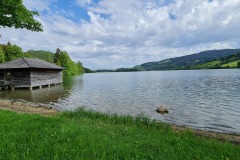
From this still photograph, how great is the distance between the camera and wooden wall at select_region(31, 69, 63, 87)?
40.6 metres

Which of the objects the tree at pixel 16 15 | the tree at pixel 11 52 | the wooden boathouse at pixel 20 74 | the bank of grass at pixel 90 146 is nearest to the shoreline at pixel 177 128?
the bank of grass at pixel 90 146

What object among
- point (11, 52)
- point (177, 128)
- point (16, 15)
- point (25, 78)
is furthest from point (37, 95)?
point (11, 52)

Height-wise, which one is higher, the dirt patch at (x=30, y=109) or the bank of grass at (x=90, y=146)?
the bank of grass at (x=90, y=146)

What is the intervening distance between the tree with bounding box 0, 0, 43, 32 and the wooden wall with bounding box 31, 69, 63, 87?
88.5 ft

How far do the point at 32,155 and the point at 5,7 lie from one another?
10.9 meters

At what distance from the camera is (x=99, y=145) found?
629 cm

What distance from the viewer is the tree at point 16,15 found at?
1285 centimetres

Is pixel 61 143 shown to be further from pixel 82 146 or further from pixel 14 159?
pixel 14 159

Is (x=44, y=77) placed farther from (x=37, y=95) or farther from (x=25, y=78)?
(x=37, y=95)

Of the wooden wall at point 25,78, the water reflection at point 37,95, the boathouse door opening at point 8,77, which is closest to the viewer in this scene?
the water reflection at point 37,95

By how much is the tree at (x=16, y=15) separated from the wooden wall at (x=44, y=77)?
1061 inches

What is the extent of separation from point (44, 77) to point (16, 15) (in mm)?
33222

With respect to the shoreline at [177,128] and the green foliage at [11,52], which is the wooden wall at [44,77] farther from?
the green foliage at [11,52]

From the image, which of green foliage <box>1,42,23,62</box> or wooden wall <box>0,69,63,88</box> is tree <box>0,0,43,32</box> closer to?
wooden wall <box>0,69,63,88</box>
